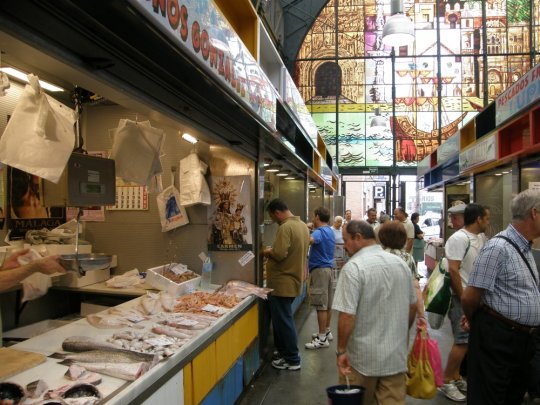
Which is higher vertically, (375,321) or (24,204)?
(24,204)

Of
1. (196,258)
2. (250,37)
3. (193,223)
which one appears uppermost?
(250,37)

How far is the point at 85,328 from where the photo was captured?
2924 millimetres

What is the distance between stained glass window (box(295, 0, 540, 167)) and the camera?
51.8 ft

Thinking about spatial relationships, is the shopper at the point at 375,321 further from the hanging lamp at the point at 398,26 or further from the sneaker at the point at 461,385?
the hanging lamp at the point at 398,26

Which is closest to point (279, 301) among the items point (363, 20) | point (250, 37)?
point (250, 37)

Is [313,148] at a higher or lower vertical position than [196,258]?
higher

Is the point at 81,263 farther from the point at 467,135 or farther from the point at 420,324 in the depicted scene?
the point at 467,135

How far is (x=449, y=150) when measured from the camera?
328 inches

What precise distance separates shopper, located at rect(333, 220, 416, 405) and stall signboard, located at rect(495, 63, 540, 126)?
2533 mm

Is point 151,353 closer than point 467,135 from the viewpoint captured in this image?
Yes

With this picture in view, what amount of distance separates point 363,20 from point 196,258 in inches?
590

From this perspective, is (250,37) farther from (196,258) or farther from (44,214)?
(44,214)

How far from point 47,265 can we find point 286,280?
2863mm

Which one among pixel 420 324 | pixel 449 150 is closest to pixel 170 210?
pixel 420 324
